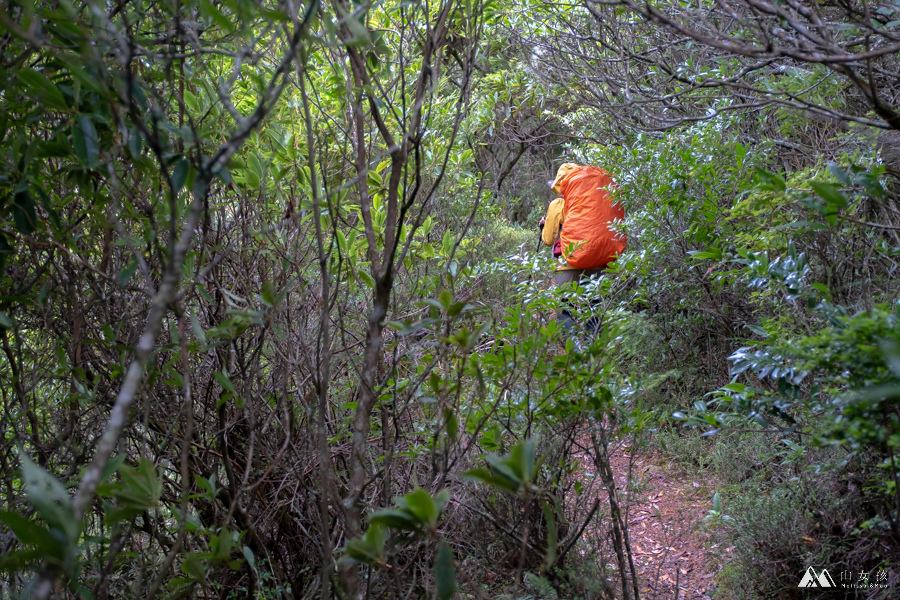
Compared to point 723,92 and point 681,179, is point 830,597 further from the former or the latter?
point 723,92

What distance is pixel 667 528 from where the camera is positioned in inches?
126

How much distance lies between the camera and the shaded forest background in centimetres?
127

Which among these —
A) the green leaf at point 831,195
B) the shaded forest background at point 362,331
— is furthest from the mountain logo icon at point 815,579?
the green leaf at point 831,195

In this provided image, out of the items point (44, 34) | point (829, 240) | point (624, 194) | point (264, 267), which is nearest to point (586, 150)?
point (624, 194)

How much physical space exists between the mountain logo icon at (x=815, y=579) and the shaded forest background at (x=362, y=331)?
42mm

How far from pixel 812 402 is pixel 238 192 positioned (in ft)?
6.89

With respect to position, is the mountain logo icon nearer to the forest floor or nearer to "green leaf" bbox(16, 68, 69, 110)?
the forest floor

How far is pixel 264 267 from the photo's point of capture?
2680 millimetres

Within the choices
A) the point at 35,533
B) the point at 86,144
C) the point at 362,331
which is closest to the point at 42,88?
the point at 86,144

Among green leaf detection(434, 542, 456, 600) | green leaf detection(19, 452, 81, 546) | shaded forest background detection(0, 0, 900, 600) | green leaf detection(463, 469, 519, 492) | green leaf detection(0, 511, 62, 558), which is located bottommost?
green leaf detection(434, 542, 456, 600)

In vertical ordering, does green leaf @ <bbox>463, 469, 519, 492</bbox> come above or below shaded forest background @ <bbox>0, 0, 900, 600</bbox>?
below

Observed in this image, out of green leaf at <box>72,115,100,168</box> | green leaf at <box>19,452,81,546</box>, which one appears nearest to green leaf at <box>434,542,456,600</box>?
green leaf at <box>19,452,81,546</box>

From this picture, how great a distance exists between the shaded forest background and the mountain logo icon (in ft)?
0.14

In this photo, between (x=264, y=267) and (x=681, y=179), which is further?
(x=681, y=179)
